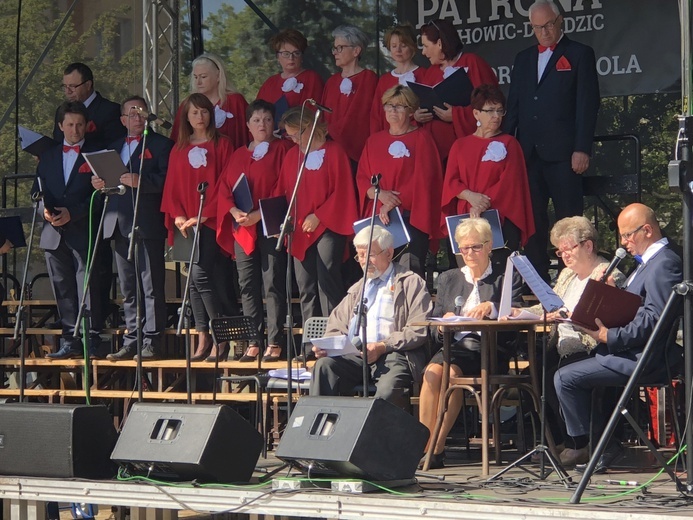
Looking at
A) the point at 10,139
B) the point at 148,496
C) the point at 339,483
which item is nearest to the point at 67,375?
the point at 148,496

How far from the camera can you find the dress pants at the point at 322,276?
7.38 m

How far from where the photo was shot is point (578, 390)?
5754 mm

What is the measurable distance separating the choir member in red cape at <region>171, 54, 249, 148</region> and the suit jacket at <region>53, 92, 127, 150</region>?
0.53m

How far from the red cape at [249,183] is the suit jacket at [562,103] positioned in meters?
1.62

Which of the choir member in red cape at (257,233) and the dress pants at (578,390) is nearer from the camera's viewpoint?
the dress pants at (578,390)

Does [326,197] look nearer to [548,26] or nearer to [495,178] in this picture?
[495,178]

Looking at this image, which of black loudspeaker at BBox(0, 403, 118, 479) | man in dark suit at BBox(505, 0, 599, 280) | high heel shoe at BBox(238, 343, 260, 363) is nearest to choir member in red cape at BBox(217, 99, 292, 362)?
high heel shoe at BBox(238, 343, 260, 363)

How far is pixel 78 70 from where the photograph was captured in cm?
869

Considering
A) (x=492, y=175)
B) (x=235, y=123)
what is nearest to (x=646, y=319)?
(x=492, y=175)

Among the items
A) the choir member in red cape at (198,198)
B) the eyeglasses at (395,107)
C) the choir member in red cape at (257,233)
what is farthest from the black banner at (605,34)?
the choir member in red cape at (198,198)

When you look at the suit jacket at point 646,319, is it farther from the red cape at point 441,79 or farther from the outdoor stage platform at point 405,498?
the red cape at point 441,79

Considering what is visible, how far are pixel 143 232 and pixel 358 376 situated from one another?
8.09 ft

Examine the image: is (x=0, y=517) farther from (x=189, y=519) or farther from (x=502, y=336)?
(x=502, y=336)

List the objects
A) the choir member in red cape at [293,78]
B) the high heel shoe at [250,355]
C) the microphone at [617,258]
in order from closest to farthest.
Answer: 1. the microphone at [617,258]
2. the high heel shoe at [250,355]
3. the choir member in red cape at [293,78]
